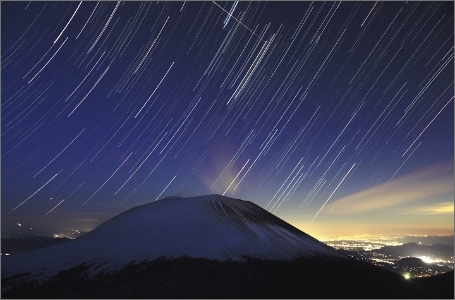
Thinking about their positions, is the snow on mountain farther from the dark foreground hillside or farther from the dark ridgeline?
the dark foreground hillside

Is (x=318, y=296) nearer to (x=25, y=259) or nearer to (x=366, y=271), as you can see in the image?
(x=366, y=271)

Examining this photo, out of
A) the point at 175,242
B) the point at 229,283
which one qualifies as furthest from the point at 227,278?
the point at 175,242

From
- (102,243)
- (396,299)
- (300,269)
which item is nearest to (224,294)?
(300,269)

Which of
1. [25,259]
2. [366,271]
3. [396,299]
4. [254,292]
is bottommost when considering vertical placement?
[25,259]

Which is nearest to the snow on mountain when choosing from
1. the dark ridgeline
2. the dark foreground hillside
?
the dark ridgeline

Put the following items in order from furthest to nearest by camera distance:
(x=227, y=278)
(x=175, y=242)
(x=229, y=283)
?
(x=175, y=242) → (x=227, y=278) → (x=229, y=283)

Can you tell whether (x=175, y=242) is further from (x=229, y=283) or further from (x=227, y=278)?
(x=229, y=283)
